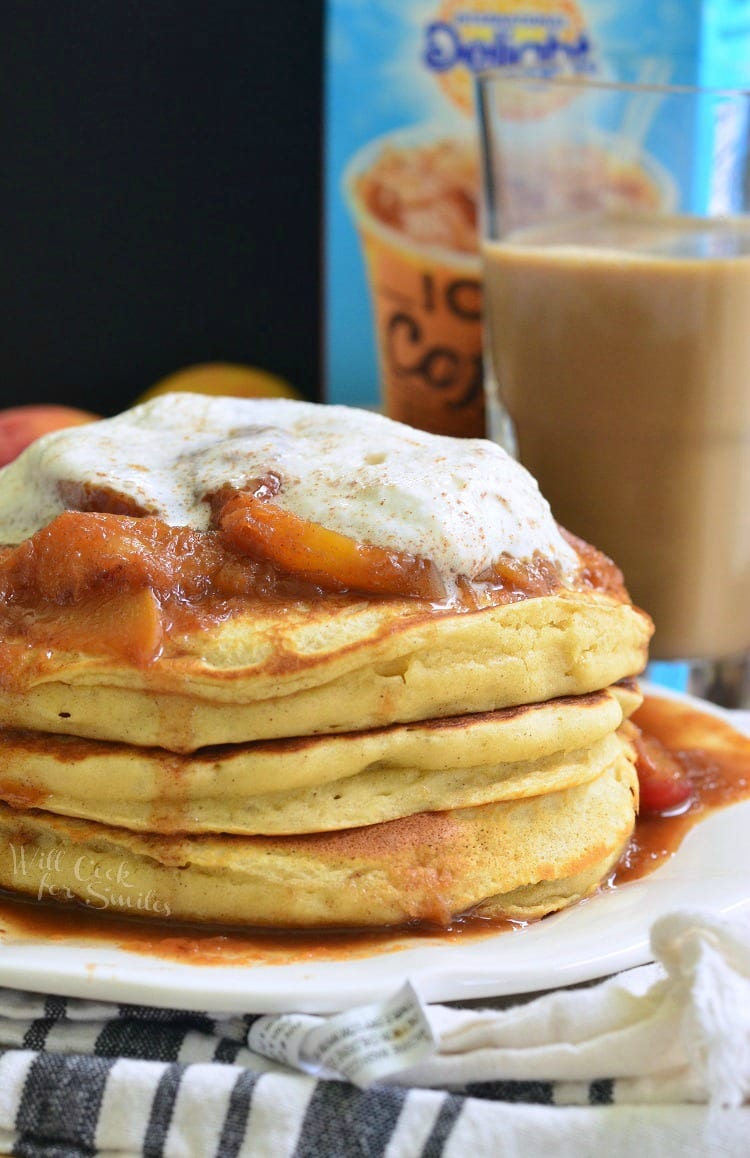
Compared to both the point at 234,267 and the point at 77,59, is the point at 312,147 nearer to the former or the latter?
the point at 234,267

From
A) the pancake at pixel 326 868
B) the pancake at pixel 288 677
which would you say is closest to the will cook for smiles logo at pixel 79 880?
the pancake at pixel 326 868

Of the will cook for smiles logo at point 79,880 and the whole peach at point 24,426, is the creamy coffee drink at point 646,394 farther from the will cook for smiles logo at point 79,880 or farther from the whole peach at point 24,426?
the will cook for smiles logo at point 79,880

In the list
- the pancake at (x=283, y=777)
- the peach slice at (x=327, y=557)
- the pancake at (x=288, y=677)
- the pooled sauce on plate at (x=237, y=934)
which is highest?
the peach slice at (x=327, y=557)

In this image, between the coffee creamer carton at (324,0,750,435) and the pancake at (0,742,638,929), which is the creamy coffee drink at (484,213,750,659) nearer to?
the coffee creamer carton at (324,0,750,435)

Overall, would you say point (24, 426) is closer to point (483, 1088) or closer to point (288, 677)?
point (288, 677)

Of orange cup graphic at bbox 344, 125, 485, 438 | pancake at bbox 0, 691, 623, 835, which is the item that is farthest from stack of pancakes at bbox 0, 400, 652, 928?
orange cup graphic at bbox 344, 125, 485, 438

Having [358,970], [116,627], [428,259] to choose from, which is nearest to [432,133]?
[428,259]
